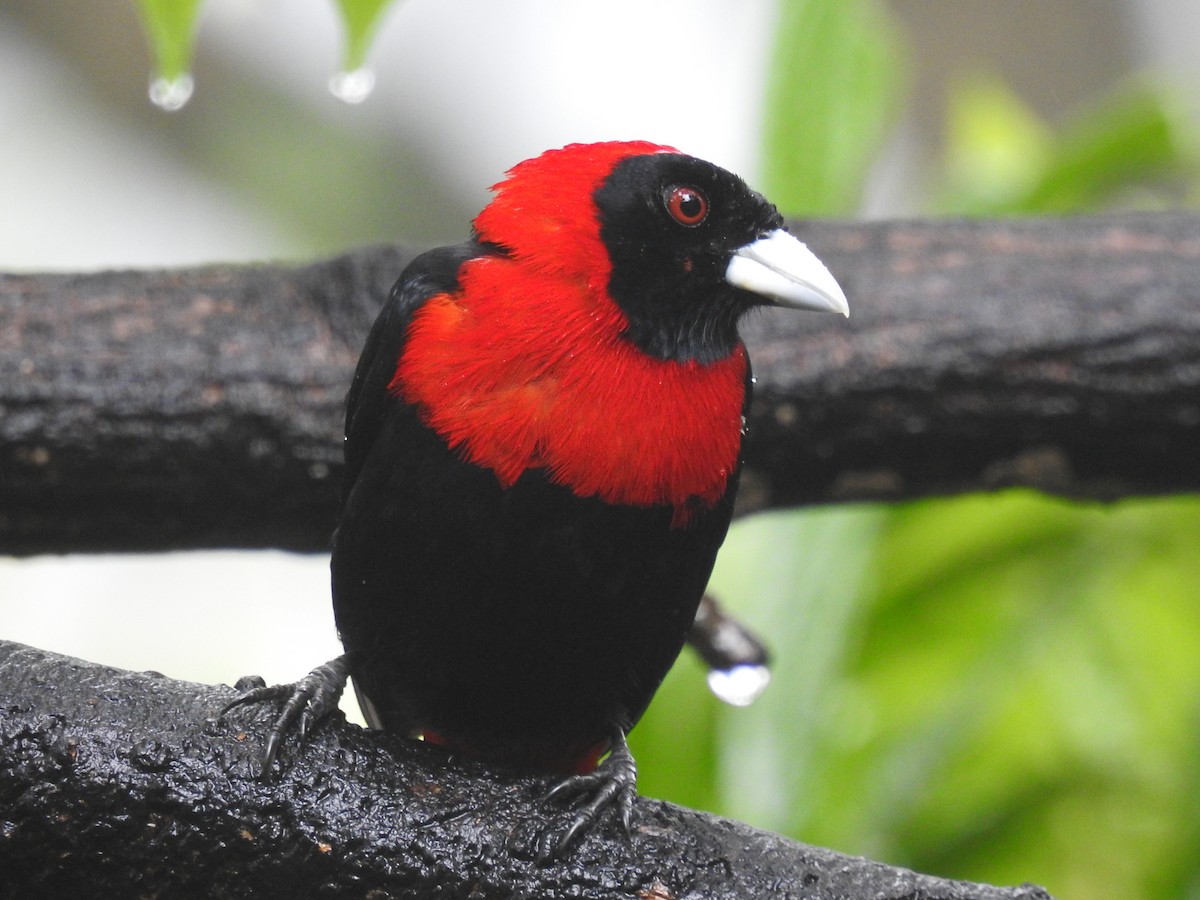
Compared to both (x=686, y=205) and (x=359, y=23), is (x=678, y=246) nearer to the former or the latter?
(x=686, y=205)

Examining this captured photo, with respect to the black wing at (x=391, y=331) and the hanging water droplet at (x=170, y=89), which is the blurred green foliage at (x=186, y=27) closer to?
the hanging water droplet at (x=170, y=89)

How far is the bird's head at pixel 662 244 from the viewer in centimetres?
218

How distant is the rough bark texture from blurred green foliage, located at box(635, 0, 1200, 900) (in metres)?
0.34

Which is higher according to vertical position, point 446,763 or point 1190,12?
point 1190,12

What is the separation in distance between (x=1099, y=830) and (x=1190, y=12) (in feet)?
18.0

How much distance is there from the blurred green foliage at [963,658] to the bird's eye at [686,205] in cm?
136

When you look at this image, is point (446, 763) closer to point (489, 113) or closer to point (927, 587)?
point (927, 587)

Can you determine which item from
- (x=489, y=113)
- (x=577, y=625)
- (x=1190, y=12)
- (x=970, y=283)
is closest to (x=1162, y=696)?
(x=970, y=283)

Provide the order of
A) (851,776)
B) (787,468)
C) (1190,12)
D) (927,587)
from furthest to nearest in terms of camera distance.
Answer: (1190,12) < (927,587) < (851,776) < (787,468)

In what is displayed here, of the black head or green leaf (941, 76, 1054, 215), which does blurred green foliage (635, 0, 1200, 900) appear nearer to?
green leaf (941, 76, 1054, 215)

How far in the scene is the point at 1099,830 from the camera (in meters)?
3.39

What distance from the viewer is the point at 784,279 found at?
7.33ft

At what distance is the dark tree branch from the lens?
5.85 feet

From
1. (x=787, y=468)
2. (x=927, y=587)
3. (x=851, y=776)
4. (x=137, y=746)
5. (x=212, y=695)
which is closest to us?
(x=137, y=746)
